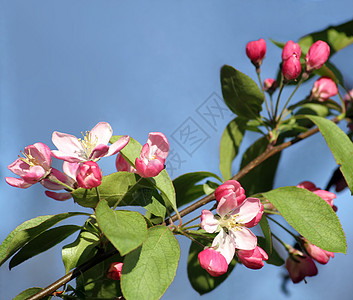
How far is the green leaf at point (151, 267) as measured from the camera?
814 millimetres

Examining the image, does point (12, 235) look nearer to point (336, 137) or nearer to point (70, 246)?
point (70, 246)

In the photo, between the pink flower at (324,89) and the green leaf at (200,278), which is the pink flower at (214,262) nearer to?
the green leaf at (200,278)

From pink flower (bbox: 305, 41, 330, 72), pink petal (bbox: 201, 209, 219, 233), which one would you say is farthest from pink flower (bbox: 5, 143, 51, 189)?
pink flower (bbox: 305, 41, 330, 72)

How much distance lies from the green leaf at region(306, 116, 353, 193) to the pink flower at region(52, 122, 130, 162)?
1.84 feet

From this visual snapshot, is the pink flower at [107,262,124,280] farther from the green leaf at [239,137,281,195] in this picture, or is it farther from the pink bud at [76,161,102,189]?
the green leaf at [239,137,281,195]

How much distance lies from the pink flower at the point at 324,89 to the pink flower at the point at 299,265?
0.53 m

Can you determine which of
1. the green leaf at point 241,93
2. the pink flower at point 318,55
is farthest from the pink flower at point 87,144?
the pink flower at point 318,55

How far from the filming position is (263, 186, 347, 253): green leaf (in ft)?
3.07

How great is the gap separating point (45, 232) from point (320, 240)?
624 millimetres

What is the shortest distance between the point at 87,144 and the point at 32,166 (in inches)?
5.2

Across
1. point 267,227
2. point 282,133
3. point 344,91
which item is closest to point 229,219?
point 267,227

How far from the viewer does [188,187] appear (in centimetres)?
134

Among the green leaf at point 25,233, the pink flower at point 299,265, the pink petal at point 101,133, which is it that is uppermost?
the pink petal at point 101,133

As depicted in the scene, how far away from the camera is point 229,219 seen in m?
0.97
